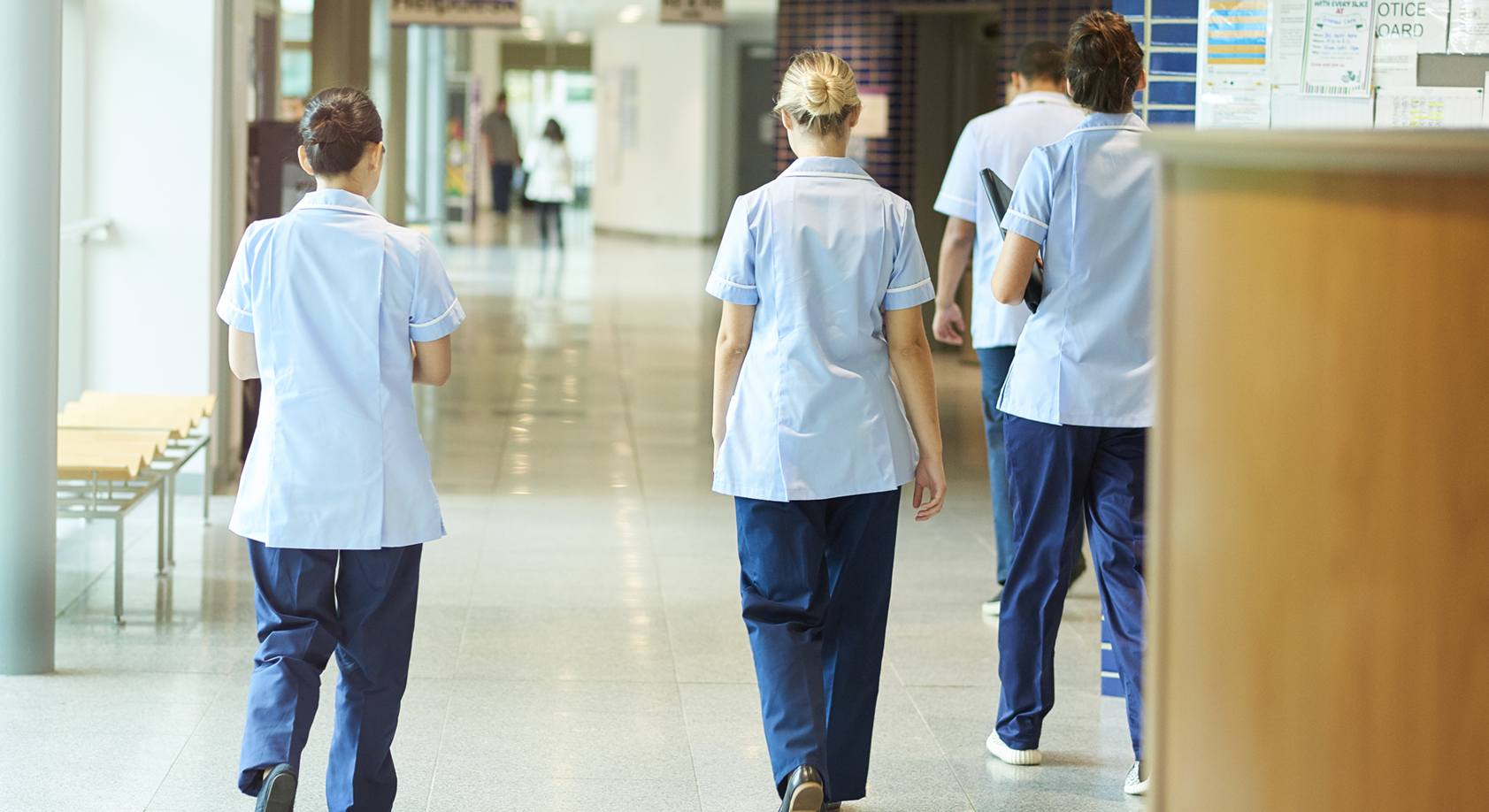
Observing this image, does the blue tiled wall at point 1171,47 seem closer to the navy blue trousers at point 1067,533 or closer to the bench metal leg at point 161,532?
the navy blue trousers at point 1067,533

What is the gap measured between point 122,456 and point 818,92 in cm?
253

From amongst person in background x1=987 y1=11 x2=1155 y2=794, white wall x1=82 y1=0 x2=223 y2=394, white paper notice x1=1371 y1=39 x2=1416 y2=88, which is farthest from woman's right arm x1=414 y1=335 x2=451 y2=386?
white wall x1=82 y1=0 x2=223 y2=394

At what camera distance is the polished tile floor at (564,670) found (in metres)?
3.16

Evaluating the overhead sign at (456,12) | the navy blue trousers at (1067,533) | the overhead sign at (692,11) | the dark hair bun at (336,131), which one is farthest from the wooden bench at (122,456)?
the overhead sign at (456,12)

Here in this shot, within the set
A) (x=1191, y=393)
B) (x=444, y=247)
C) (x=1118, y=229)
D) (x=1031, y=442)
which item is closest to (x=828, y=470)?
(x=1031, y=442)

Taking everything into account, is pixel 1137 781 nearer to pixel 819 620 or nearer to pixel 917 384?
pixel 819 620

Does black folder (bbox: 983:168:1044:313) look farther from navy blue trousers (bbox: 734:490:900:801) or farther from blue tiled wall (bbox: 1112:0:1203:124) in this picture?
blue tiled wall (bbox: 1112:0:1203:124)

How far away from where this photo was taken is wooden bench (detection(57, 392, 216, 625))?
13.6ft

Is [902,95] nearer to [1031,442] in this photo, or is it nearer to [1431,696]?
[1031,442]

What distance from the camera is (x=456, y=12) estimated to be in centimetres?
1553

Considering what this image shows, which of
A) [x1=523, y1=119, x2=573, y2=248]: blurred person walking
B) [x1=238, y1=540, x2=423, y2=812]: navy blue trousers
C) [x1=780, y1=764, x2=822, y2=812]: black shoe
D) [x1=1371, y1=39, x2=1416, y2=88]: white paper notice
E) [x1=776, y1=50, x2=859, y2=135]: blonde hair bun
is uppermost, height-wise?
[x1=523, y1=119, x2=573, y2=248]: blurred person walking

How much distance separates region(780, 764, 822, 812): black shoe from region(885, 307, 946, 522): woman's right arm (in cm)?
49

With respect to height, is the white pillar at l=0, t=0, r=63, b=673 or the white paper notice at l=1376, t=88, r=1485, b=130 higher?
the white paper notice at l=1376, t=88, r=1485, b=130

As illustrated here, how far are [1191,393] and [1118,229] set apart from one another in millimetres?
1782
